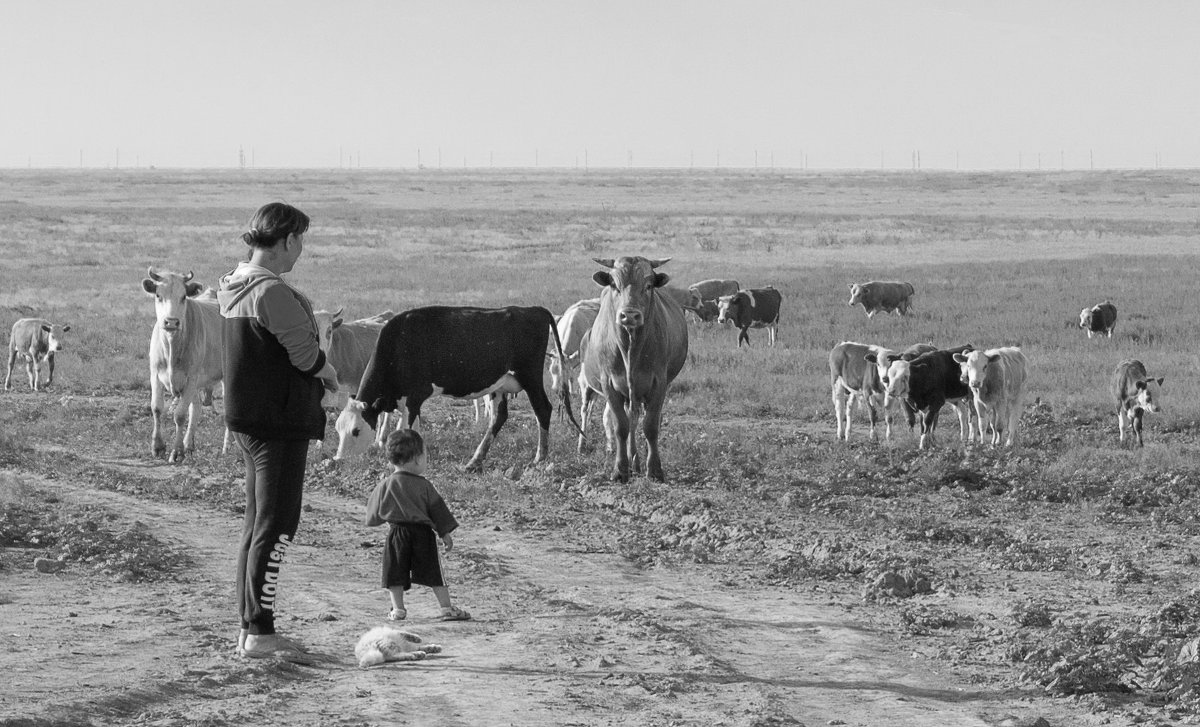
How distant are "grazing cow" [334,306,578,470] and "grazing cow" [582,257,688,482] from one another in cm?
73

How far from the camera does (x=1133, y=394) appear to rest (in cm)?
1756

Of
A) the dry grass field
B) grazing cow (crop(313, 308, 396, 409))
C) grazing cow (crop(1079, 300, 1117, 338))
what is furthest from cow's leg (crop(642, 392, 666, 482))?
grazing cow (crop(1079, 300, 1117, 338))

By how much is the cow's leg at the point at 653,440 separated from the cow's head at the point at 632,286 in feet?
2.74

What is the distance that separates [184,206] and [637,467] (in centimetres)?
8957

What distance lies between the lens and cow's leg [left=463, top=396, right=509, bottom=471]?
1484cm

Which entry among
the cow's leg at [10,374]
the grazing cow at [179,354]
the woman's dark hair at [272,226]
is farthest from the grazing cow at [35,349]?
the woman's dark hair at [272,226]

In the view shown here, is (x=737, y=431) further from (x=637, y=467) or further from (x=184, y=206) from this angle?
(x=184, y=206)

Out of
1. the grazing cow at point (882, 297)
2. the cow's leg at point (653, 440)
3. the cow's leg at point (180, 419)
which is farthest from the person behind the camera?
the grazing cow at point (882, 297)

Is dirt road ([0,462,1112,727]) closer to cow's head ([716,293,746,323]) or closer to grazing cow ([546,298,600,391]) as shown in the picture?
grazing cow ([546,298,600,391])

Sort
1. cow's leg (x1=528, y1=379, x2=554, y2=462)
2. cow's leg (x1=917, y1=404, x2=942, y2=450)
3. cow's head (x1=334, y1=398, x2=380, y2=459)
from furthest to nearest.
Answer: cow's leg (x1=917, y1=404, x2=942, y2=450) < cow's leg (x1=528, y1=379, x2=554, y2=462) < cow's head (x1=334, y1=398, x2=380, y2=459)

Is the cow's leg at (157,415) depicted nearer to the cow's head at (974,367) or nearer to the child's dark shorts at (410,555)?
the child's dark shorts at (410,555)

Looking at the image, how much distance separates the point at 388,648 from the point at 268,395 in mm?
1370

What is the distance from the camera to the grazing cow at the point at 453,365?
14969 millimetres

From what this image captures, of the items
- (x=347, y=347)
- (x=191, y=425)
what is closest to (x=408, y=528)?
(x=191, y=425)
